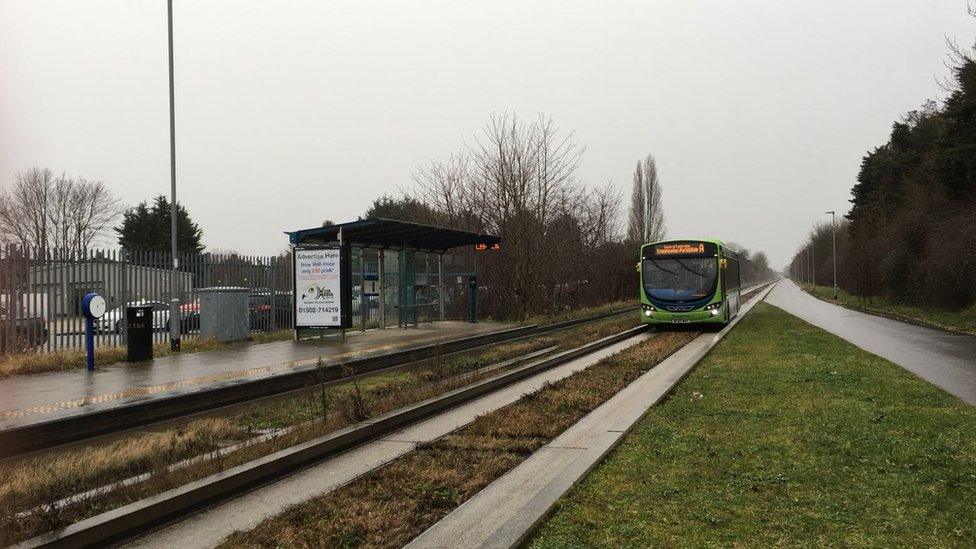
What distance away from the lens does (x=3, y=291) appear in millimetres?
12641

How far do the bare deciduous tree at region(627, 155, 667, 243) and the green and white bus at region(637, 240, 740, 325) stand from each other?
45.4 meters

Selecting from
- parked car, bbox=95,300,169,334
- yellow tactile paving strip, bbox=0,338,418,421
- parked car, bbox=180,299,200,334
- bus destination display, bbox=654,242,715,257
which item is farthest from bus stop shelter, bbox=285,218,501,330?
bus destination display, bbox=654,242,715,257

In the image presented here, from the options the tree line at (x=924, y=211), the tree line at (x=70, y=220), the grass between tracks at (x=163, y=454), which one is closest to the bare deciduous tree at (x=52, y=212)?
the tree line at (x=70, y=220)

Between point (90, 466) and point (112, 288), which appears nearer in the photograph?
point (90, 466)

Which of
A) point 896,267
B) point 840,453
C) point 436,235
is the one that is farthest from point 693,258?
point 896,267

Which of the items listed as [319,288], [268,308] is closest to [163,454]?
[319,288]

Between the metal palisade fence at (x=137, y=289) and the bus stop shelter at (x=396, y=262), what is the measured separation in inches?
2.3

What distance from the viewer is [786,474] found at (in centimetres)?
560

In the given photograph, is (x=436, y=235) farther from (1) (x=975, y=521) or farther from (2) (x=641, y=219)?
(2) (x=641, y=219)

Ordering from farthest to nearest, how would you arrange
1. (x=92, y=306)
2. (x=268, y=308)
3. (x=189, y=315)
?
(x=268, y=308)
(x=189, y=315)
(x=92, y=306)

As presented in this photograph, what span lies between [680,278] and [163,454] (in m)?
18.7

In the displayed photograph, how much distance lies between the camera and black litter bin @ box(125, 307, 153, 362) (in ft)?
43.5

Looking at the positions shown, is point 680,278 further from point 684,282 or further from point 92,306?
point 92,306

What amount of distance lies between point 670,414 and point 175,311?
11.7 meters
